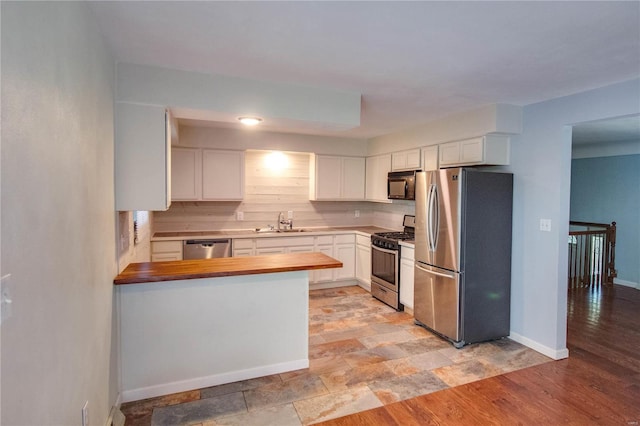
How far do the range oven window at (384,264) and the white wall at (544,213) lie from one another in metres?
1.31

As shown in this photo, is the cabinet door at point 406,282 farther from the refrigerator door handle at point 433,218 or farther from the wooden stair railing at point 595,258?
the wooden stair railing at point 595,258

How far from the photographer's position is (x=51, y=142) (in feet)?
4.28

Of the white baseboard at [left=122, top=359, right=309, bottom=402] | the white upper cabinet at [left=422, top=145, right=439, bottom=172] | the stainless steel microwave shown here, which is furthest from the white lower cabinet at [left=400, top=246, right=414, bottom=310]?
the white baseboard at [left=122, top=359, right=309, bottom=402]

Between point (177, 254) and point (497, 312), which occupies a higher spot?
point (177, 254)

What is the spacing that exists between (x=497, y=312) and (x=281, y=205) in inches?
127

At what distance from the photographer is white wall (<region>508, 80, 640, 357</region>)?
10.4 ft

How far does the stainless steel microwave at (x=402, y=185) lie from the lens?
452 centimetres

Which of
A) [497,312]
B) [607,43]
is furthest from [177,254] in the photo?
[607,43]

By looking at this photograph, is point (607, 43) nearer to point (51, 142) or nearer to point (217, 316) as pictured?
point (51, 142)

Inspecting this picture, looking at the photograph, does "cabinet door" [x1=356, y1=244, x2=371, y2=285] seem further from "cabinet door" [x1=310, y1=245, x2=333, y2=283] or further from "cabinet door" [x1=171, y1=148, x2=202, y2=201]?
"cabinet door" [x1=171, y1=148, x2=202, y2=201]

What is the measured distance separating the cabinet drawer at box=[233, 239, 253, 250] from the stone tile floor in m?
1.33

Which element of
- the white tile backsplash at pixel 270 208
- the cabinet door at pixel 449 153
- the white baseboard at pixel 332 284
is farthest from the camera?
the white baseboard at pixel 332 284

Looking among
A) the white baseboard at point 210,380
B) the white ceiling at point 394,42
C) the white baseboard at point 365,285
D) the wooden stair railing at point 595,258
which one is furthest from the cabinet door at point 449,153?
the wooden stair railing at point 595,258

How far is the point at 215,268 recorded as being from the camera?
2.73 meters
